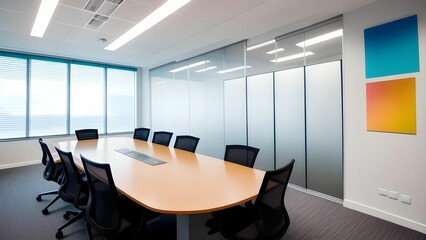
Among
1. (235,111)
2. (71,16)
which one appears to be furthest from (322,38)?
(71,16)

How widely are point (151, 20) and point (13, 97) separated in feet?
14.5

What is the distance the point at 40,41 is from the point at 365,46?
227 inches

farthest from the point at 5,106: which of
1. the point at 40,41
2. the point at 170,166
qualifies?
the point at 170,166

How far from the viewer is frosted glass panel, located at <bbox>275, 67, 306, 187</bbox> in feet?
12.2

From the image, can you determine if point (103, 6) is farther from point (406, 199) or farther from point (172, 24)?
point (406, 199)

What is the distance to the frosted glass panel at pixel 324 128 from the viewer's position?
3281 millimetres

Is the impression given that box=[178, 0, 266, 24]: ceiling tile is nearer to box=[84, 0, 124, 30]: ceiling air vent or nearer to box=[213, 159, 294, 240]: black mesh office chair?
box=[84, 0, 124, 30]: ceiling air vent

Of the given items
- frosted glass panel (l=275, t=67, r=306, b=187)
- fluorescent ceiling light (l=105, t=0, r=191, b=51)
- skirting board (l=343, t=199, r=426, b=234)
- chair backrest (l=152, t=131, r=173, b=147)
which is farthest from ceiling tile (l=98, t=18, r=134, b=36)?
skirting board (l=343, t=199, r=426, b=234)

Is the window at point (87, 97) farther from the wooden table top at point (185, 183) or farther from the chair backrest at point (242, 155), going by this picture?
the chair backrest at point (242, 155)

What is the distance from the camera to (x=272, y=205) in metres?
1.69

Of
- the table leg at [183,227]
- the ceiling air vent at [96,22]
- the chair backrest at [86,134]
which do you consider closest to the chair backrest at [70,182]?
the table leg at [183,227]

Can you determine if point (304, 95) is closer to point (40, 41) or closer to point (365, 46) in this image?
point (365, 46)

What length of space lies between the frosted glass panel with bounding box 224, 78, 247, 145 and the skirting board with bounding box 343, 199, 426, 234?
2093mm

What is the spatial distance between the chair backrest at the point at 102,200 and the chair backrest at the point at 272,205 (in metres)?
1.08
